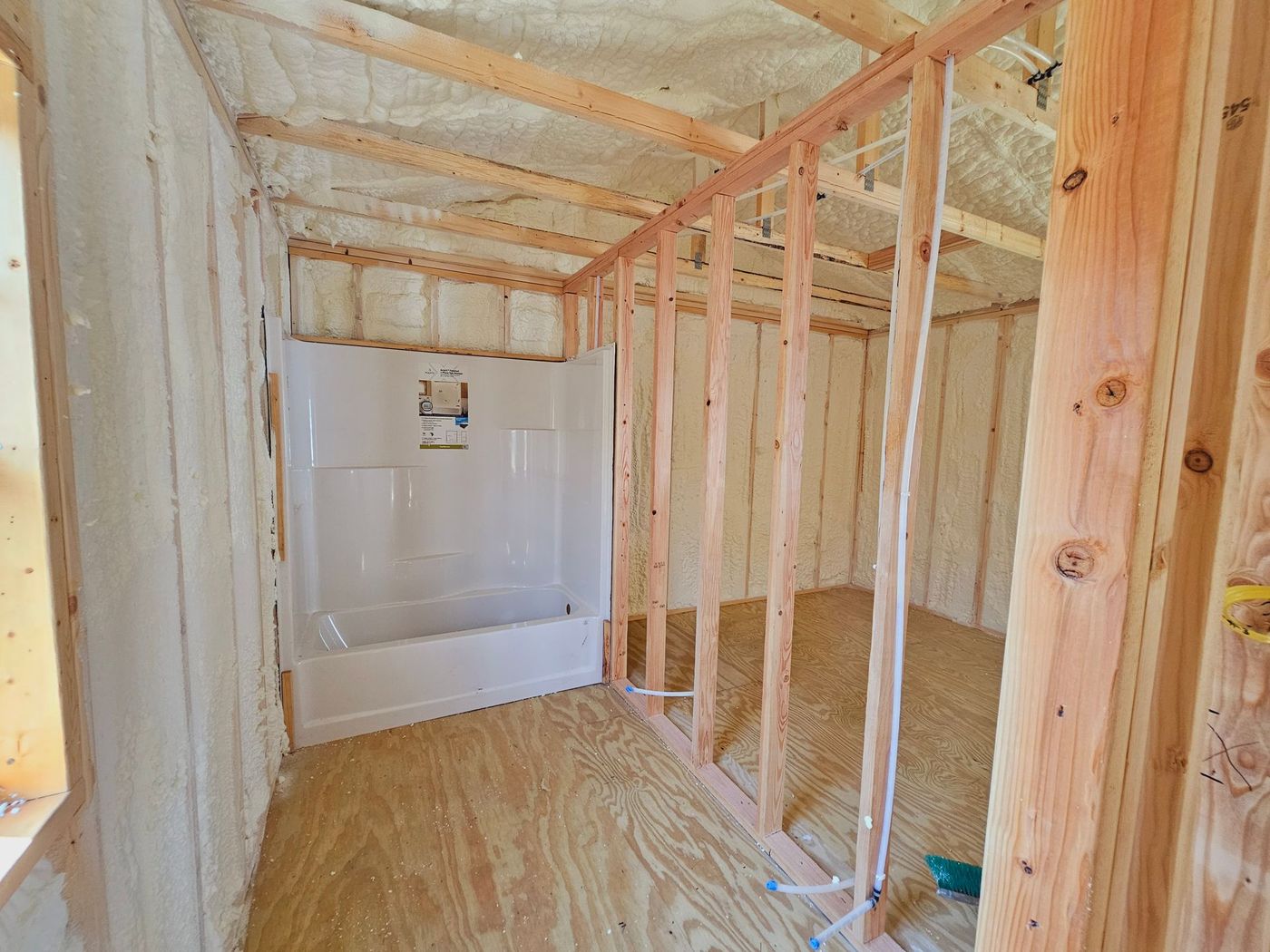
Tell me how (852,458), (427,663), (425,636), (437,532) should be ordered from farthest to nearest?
(852,458), (437,532), (425,636), (427,663)

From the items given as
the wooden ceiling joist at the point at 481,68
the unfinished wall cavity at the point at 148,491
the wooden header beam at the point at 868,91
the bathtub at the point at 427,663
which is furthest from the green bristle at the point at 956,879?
the wooden ceiling joist at the point at 481,68

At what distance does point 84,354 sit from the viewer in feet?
2.23

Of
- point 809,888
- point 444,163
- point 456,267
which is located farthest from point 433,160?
point 809,888

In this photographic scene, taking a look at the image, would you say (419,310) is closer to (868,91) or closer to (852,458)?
(868,91)

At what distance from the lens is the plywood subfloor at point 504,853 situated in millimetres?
1287

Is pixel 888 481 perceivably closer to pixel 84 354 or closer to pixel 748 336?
pixel 84 354

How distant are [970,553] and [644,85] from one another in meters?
3.52

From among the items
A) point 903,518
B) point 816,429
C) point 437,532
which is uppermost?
point 816,429

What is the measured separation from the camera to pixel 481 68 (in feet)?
4.27

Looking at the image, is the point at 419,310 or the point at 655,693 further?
the point at 419,310

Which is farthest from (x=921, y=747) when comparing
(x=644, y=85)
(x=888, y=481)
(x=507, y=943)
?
(x=644, y=85)

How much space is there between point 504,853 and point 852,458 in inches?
147

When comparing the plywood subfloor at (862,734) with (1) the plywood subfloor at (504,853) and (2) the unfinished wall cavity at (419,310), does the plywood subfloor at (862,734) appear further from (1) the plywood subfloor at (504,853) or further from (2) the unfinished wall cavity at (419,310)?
(2) the unfinished wall cavity at (419,310)

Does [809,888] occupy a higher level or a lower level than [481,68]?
lower
